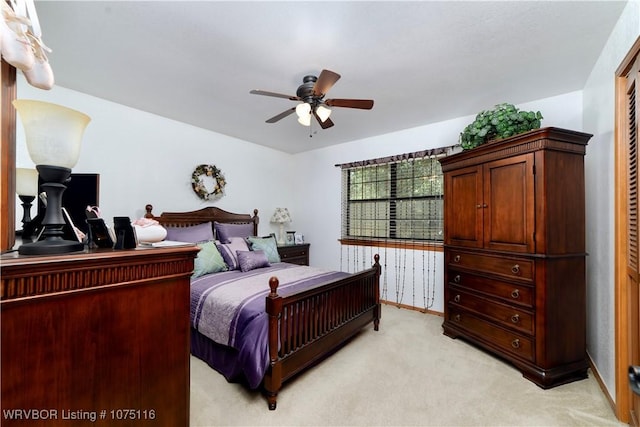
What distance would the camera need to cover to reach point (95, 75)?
8.04ft

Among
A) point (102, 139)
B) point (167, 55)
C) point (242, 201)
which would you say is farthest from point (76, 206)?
point (242, 201)

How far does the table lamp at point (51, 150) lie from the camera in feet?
2.60

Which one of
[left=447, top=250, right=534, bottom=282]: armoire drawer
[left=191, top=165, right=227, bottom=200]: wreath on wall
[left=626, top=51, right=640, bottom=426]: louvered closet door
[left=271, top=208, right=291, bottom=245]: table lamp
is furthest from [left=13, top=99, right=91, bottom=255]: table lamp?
[left=271, top=208, right=291, bottom=245]: table lamp

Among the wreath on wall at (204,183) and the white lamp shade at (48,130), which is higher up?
the wreath on wall at (204,183)

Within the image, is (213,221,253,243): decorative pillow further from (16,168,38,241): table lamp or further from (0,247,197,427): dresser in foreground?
(0,247,197,427): dresser in foreground

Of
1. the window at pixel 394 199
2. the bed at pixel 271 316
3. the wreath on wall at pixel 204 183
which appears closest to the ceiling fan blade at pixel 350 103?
the bed at pixel 271 316

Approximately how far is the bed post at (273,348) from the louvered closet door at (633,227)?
199cm

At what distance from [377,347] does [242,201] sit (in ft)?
9.66

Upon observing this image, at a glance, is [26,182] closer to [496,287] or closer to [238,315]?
[238,315]

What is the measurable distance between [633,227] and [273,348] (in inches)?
90.2

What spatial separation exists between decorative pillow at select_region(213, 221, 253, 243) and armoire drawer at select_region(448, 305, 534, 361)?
2738 millimetres

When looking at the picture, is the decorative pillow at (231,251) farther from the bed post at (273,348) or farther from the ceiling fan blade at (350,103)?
the ceiling fan blade at (350,103)

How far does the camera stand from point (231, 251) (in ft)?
10.6

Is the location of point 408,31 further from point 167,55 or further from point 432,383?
point 432,383
